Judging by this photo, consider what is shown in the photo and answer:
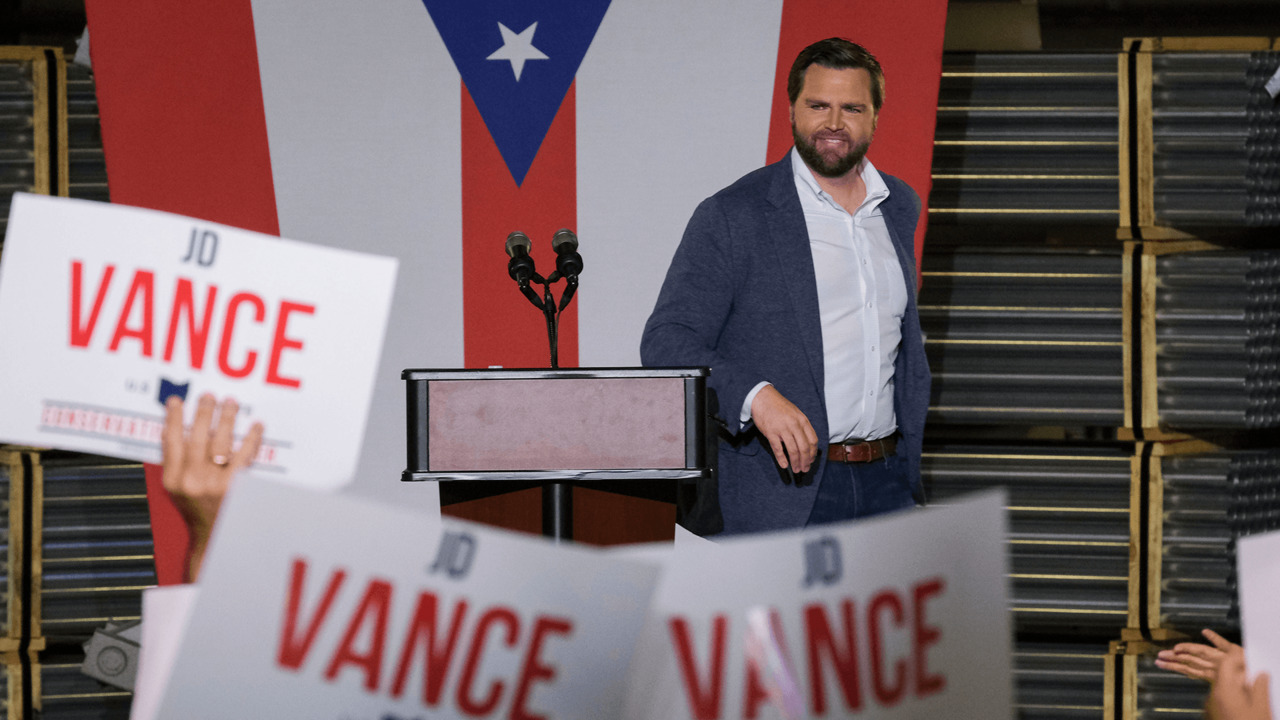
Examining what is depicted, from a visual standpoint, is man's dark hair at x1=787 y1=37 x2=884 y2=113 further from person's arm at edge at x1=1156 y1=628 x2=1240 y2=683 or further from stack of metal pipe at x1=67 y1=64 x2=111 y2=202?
stack of metal pipe at x1=67 y1=64 x2=111 y2=202

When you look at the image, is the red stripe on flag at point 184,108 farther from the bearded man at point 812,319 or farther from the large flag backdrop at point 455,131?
the bearded man at point 812,319

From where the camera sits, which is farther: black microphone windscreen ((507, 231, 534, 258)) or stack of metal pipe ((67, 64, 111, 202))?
stack of metal pipe ((67, 64, 111, 202))

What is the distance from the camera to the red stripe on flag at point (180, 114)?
9.30 feet

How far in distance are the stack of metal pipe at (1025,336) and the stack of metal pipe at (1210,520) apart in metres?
0.26

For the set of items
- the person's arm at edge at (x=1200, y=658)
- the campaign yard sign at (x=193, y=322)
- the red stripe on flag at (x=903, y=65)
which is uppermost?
the red stripe on flag at (x=903, y=65)

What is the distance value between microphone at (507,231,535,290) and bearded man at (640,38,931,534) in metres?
0.23

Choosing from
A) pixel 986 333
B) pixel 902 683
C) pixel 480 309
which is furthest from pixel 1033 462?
pixel 902 683

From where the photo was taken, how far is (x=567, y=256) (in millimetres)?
1917

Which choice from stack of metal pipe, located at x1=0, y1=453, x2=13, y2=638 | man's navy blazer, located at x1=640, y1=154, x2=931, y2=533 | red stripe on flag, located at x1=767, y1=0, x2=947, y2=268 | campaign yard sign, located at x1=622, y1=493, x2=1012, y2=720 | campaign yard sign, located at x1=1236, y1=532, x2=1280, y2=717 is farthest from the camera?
stack of metal pipe, located at x1=0, y1=453, x2=13, y2=638

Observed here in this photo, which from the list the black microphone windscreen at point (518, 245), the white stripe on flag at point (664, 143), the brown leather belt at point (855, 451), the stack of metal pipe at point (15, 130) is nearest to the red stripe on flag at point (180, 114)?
the stack of metal pipe at point (15, 130)

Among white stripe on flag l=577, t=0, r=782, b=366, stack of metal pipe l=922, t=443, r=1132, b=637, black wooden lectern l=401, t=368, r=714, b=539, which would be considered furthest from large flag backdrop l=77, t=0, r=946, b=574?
black wooden lectern l=401, t=368, r=714, b=539

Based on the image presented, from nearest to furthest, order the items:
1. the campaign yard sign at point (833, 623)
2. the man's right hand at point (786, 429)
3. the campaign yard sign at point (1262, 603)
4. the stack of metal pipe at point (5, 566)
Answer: the campaign yard sign at point (833, 623), the campaign yard sign at point (1262, 603), the man's right hand at point (786, 429), the stack of metal pipe at point (5, 566)

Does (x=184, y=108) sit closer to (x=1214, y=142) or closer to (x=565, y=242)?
(x=565, y=242)

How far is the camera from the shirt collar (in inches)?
76.2
